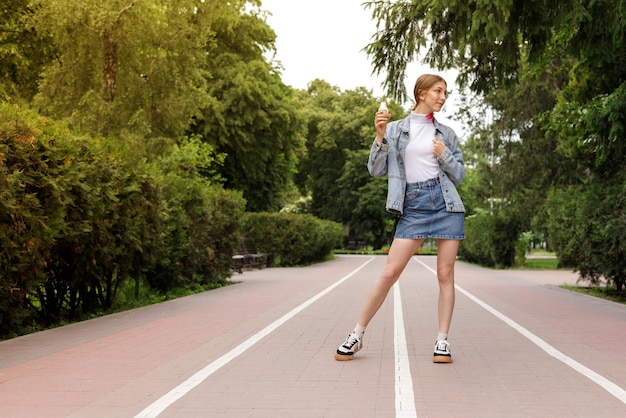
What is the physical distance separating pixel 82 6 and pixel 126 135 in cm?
320

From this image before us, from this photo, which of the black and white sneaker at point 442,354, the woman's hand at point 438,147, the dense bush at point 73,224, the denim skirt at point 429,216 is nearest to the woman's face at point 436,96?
the woman's hand at point 438,147

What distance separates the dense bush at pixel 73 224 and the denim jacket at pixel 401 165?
3.77 meters

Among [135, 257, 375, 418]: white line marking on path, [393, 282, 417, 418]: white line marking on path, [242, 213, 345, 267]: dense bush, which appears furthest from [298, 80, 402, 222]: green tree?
→ [393, 282, 417, 418]: white line marking on path

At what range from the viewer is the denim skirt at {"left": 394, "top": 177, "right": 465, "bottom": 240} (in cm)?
639

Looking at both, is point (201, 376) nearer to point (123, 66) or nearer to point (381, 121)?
point (381, 121)

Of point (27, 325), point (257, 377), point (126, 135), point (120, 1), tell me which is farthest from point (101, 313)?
point (120, 1)

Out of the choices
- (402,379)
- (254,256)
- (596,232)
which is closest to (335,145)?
(254,256)

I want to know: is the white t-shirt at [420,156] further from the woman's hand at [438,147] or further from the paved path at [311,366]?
the paved path at [311,366]

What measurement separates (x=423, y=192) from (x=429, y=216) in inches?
8.6

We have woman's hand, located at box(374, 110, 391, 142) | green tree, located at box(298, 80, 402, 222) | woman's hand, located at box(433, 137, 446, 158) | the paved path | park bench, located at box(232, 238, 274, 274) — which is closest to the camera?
the paved path

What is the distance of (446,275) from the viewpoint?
6.45 m

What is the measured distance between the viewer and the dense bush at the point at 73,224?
304 inches

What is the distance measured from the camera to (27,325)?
9062mm

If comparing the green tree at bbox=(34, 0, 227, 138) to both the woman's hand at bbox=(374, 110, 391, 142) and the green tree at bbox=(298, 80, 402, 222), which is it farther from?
the green tree at bbox=(298, 80, 402, 222)
